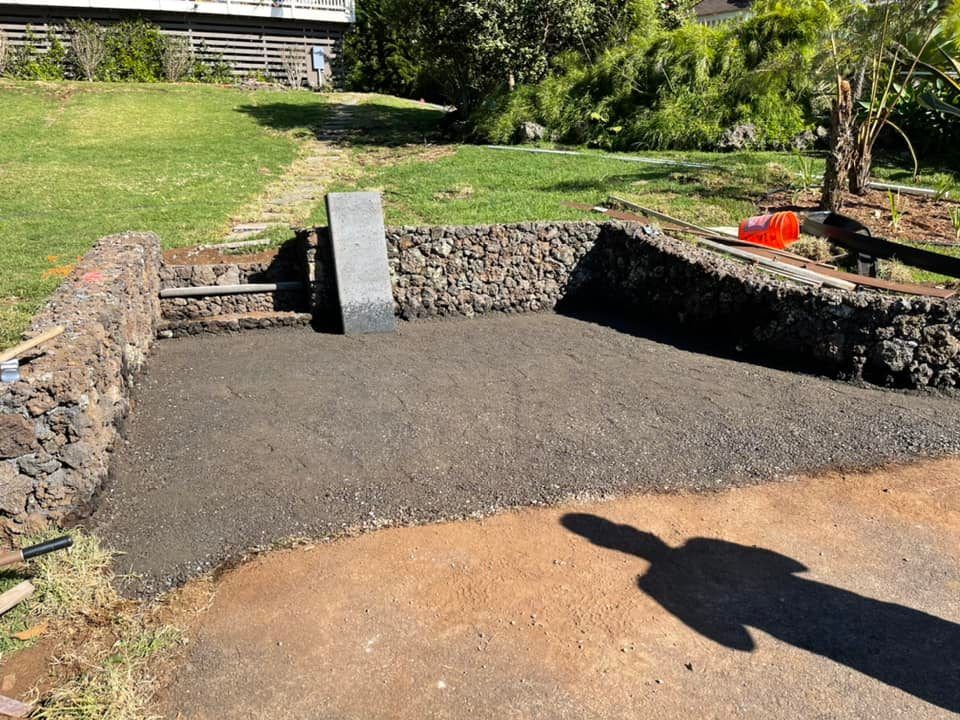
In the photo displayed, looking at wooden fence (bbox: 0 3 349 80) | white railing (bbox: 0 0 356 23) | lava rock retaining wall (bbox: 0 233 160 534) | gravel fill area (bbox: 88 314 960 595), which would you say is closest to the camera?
lava rock retaining wall (bbox: 0 233 160 534)

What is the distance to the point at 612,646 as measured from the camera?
3.96m

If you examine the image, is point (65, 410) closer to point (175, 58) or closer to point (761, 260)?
point (761, 260)

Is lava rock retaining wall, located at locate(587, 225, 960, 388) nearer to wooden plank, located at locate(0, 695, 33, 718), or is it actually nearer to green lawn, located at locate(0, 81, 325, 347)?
green lawn, located at locate(0, 81, 325, 347)

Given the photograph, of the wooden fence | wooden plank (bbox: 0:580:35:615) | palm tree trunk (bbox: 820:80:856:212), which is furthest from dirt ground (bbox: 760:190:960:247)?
the wooden fence

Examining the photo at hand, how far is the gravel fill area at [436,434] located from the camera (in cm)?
509

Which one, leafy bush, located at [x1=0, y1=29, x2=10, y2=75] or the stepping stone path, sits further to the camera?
leafy bush, located at [x1=0, y1=29, x2=10, y2=75]

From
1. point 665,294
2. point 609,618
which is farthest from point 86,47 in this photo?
point 609,618

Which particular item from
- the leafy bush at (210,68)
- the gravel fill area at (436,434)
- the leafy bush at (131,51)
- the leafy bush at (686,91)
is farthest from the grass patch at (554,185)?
the leafy bush at (131,51)

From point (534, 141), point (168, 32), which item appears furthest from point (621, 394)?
point (168, 32)

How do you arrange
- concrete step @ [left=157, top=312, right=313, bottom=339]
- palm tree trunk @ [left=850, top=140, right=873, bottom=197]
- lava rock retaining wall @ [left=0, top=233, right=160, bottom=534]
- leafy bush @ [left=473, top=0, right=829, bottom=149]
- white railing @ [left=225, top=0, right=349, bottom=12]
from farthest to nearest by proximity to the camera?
white railing @ [left=225, top=0, right=349, bottom=12] → leafy bush @ [left=473, top=0, right=829, bottom=149] → palm tree trunk @ [left=850, top=140, right=873, bottom=197] → concrete step @ [left=157, top=312, right=313, bottom=339] → lava rock retaining wall @ [left=0, top=233, right=160, bottom=534]

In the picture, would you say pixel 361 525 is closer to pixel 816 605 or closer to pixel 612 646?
pixel 612 646

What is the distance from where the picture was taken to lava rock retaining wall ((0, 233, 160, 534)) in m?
4.59

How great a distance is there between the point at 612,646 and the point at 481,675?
723 millimetres

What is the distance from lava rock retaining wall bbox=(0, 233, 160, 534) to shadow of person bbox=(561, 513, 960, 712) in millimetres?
3412
